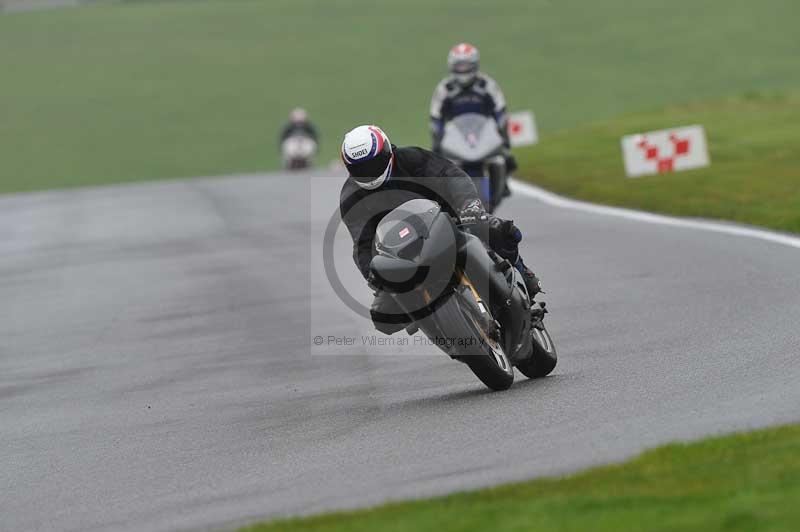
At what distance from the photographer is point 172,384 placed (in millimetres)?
11398

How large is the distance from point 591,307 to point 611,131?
18.9 m

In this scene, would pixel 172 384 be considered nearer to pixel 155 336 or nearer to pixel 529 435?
pixel 155 336

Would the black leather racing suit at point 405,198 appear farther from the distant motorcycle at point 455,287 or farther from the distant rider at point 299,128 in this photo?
the distant rider at point 299,128

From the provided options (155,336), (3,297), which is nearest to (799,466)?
(155,336)

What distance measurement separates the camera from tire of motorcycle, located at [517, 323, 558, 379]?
9.45 m

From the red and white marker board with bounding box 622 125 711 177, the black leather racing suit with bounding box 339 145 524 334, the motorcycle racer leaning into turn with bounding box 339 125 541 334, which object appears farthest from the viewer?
the red and white marker board with bounding box 622 125 711 177

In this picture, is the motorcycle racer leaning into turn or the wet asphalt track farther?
the motorcycle racer leaning into turn

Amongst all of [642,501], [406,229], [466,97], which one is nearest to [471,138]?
[466,97]

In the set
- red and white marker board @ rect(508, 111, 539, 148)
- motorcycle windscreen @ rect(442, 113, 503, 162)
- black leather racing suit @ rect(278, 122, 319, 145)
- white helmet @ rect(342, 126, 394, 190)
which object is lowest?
black leather racing suit @ rect(278, 122, 319, 145)

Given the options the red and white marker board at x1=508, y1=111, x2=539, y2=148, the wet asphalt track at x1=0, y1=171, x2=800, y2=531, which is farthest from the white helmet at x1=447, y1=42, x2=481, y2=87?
the red and white marker board at x1=508, y1=111, x2=539, y2=148

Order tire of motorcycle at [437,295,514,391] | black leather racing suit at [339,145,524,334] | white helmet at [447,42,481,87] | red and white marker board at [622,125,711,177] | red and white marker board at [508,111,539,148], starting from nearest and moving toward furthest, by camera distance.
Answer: tire of motorcycle at [437,295,514,391] → black leather racing suit at [339,145,524,334] → white helmet at [447,42,481,87] → red and white marker board at [622,125,711,177] → red and white marker board at [508,111,539,148]

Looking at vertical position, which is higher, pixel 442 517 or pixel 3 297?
pixel 442 517

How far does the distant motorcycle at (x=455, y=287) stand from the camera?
843 cm

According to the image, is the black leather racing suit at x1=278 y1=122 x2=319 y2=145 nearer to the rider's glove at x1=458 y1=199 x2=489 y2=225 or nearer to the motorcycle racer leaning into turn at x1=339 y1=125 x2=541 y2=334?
the motorcycle racer leaning into turn at x1=339 y1=125 x2=541 y2=334
